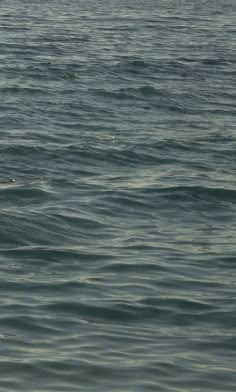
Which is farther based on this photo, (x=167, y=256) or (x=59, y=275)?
(x=167, y=256)

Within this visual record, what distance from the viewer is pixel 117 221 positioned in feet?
44.1

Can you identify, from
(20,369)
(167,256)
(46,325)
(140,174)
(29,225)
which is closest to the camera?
(20,369)

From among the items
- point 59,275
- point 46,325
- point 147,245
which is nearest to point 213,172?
point 147,245

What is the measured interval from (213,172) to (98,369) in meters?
7.74

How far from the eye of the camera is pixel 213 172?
1616cm

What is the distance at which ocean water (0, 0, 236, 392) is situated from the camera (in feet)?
29.7

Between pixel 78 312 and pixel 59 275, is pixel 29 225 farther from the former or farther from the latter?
pixel 78 312

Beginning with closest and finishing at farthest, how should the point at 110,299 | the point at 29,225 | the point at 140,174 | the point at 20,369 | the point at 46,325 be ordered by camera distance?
the point at 20,369 → the point at 46,325 → the point at 110,299 → the point at 29,225 → the point at 140,174

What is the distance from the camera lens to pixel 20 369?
28.5 feet

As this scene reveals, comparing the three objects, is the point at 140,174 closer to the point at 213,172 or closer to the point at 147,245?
the point at 213,172

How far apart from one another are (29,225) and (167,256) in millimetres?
1883

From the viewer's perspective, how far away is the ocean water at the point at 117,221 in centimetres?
905

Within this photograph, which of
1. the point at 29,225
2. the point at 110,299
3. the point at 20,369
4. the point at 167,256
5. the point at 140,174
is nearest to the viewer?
the point at 20,369

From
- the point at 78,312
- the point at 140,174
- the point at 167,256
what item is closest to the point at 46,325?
the point at 78,312
